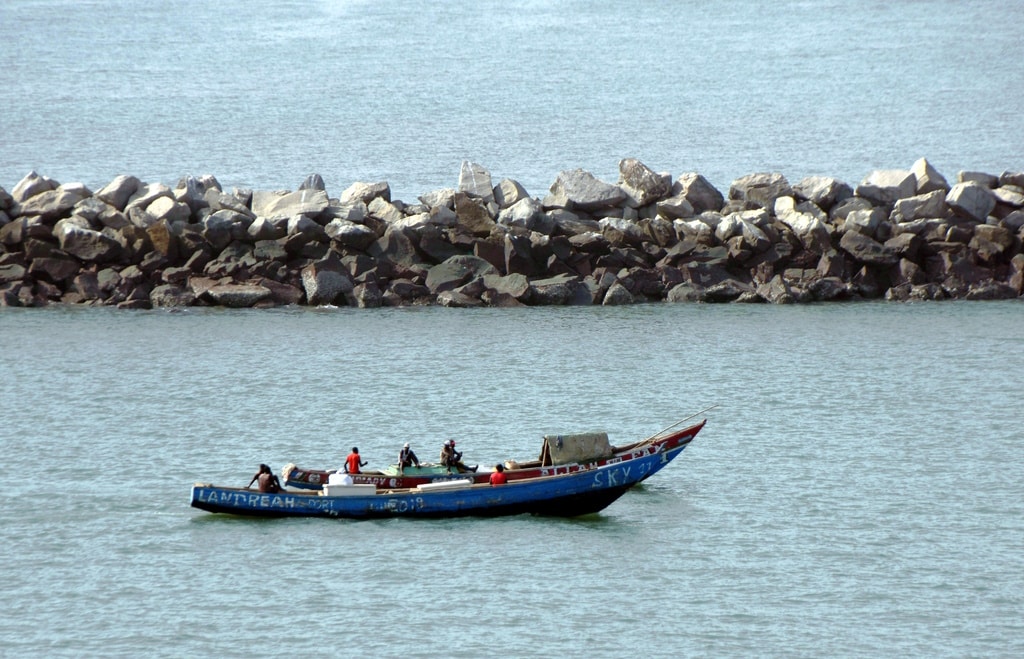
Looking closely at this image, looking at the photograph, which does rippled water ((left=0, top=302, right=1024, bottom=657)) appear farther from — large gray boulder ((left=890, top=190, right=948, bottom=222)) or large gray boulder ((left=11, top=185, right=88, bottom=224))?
large gray boulder ((left=11, top=185, right=88, bottom=224))

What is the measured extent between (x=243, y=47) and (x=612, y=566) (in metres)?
95.6

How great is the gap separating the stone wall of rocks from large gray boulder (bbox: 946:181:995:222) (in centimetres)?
6

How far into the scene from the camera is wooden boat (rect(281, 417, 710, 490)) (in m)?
30.6

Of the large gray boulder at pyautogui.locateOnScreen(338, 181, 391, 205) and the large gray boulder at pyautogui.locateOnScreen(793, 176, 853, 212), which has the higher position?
the large gray boulder at pyautogui.locateOnScreen(793, 176, 853, 212)

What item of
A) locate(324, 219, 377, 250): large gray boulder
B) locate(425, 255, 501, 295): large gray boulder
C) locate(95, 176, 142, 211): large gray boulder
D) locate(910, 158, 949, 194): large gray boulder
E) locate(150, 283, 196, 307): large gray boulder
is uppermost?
locate(910, 158, 949, 194): large gray boulder

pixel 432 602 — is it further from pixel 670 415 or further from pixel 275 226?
pixel 275 226

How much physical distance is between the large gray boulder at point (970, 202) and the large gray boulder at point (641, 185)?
840 centimetres

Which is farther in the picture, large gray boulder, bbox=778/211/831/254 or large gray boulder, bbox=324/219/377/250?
large gray boulder, bbox=778/211/831/254

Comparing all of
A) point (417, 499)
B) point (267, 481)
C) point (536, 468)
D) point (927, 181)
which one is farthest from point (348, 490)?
point (927, 181)

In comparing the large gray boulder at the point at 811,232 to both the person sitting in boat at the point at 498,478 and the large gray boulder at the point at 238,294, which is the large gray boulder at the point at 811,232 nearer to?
the large gray boulder at the point at 238,294

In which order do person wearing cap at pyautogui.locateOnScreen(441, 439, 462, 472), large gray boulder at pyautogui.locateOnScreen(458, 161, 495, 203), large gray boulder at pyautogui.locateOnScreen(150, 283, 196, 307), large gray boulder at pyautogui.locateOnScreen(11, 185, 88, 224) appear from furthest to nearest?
large gray boulder at pyautogui.locateOnScreen(458, 161, 495, 203), large gray boulder at pyautogui.locateOnScreen(11, 185, 88, 224), large gray boulder at pyautogui.locateOnScreen(150, 283, 196, 307), person wearing cap at pyautogui.locateOnScreen(441, 439, 462, 472)

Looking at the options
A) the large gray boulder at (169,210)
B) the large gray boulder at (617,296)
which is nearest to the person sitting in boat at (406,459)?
the large gray boulder at (617,296)

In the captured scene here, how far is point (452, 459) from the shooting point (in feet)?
103

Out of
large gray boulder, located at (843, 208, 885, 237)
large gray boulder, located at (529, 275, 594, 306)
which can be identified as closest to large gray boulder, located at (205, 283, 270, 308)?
large gray boulder, located at (529, 275, 594, 306)
